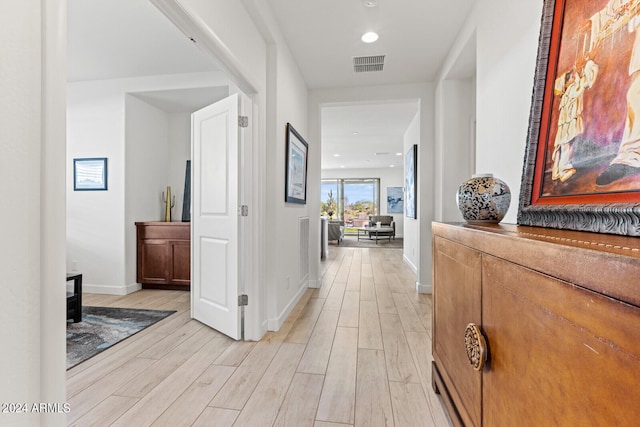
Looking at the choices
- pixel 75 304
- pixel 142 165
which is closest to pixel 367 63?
pixel 142 165

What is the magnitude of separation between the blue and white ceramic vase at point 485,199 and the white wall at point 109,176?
336cm

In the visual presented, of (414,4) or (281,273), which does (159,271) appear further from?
(414,4)

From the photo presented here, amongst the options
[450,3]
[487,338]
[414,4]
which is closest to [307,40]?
[414,4]

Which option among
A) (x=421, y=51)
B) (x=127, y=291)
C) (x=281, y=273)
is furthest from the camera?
(x=127, y=291)

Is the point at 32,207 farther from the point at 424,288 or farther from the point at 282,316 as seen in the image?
the point at 424,288

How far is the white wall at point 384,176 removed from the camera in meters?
11.7

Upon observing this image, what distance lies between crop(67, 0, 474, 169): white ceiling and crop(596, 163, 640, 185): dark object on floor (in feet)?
7.08

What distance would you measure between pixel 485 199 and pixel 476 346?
0.59 meters

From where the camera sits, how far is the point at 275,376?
5.98ft

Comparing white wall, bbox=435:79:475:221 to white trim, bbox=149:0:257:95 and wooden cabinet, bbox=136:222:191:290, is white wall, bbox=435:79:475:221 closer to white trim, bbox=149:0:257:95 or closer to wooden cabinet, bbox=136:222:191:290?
white trim, bbox=149:0:257:95

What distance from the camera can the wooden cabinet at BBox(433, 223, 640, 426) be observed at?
1.37 feet

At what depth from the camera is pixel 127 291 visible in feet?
12.2

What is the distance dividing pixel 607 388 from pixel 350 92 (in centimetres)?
398

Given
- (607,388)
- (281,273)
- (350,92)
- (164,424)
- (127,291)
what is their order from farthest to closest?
(350,92) → (127,291) → (281,273) → (164,424) → (607,388)
